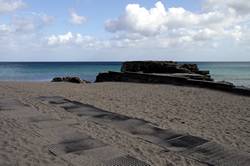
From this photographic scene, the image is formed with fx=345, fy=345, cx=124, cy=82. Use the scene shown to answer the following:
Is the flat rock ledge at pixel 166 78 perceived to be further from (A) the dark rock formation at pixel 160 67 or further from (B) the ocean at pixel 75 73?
(B) the ocean at pixel 75 73

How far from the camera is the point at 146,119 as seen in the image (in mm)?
8875

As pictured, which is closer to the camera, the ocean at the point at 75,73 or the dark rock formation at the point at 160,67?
the dark rock formation at the point at 160,67

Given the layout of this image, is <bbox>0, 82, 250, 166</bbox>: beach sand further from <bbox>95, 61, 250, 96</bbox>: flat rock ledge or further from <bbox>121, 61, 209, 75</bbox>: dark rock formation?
<bbox>121, 61, 209, 75</bbox>: dark rock formation

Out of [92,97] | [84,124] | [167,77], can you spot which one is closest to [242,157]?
[84,124]

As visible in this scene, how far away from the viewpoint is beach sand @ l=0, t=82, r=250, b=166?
5820mm

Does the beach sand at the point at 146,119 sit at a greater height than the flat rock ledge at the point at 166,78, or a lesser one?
lesser

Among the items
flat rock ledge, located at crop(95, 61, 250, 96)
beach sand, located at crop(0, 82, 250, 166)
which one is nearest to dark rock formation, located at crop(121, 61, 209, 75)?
flat rock ledge, located at crop(95, 61, 250, 96)

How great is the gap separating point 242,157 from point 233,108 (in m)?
5.13

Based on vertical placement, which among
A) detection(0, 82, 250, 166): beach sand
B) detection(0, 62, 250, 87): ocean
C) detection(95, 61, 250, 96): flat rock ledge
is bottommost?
detection(0, 62, 250, 87): ocean

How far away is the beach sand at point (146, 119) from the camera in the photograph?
19.1 feet

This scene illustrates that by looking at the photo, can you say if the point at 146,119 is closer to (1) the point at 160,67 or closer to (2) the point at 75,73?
(1) the point at 160,67

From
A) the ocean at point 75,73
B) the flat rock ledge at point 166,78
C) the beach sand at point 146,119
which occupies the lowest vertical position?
the ocean at point 75,73

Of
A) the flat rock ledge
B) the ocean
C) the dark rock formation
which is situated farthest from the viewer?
the ocean

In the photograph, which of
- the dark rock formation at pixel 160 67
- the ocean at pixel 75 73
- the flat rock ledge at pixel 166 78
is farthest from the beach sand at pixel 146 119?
the ocean at pixel 75 73
